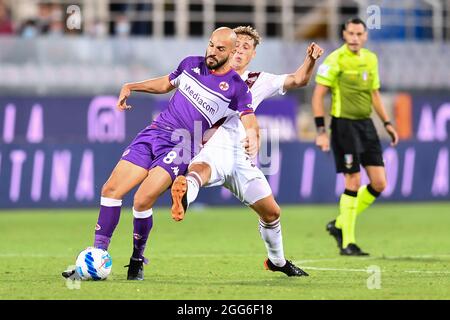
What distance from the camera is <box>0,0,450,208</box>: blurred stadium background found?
749 inches

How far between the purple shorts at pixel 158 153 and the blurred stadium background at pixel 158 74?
9.87m

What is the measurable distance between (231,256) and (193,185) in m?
3.06

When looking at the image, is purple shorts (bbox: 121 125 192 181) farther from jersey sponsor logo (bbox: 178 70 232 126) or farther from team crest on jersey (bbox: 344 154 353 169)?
team crest on jersey (bbox: 344 154 353 169)

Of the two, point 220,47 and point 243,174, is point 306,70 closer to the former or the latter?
point 220,47

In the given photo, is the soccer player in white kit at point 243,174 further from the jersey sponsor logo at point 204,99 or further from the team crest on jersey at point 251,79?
the team crest on jersey at point 251,79

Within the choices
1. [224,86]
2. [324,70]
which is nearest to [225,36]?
[224,86]

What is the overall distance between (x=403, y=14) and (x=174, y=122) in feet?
49.1

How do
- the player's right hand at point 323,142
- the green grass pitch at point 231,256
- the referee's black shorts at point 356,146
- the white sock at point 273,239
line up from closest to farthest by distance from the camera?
the green grass pitch at point 231,256
the white sock at point 273,239
the player's right hand at point 323,142
the referee's black shorts at point 356,146

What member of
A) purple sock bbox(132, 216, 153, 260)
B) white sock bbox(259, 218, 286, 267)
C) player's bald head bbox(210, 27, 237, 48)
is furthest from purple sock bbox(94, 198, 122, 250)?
player's bald head bbox(210, 27, 237, 48)

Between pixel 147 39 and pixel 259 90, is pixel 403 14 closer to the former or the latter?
pixel 147 39

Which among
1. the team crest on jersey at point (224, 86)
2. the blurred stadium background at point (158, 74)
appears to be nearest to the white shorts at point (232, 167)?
the team crest on jersey at point (224, 86)

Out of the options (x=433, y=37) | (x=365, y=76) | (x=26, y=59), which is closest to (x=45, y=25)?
(x=26, y=59)

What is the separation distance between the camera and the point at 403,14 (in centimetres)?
2334

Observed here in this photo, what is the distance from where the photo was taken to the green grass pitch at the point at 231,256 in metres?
8.25
